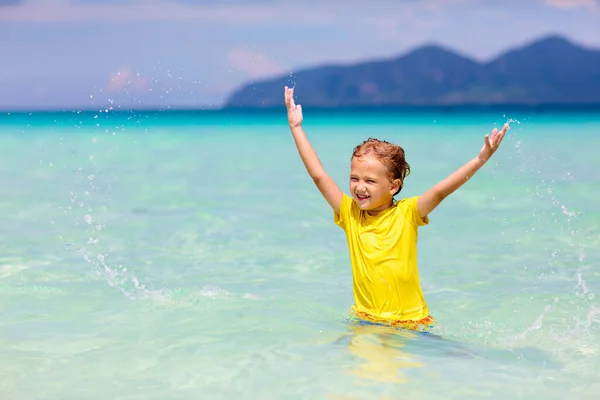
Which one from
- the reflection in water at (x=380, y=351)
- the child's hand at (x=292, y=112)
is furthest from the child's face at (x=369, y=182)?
the reflection in water at (x=380, y=351)

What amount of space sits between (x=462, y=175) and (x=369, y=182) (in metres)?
0.49

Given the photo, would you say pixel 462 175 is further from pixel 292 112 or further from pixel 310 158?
pixel 292 112

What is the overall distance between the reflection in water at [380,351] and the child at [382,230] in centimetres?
8

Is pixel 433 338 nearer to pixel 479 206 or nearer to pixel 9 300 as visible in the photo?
pixel 9 300

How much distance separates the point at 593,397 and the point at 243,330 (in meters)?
1.80

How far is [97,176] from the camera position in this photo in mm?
14492

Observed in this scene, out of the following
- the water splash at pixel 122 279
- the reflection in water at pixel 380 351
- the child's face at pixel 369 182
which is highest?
the child's face at pixel 369 182

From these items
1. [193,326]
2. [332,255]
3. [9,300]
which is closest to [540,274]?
[332,255]

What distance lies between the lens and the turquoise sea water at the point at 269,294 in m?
3.76

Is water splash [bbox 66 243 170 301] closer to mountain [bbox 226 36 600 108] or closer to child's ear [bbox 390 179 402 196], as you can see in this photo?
child's ear [bbox 390 179 402 196]

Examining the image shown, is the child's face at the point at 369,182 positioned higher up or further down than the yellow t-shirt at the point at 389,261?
higher up

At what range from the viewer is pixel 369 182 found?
4164mm

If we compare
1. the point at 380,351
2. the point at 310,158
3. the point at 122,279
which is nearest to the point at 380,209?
the point at 310,158

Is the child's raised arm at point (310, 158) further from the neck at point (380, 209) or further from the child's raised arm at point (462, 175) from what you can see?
the child's raised arm at point (462, 175)
